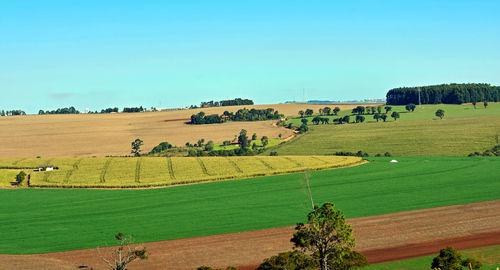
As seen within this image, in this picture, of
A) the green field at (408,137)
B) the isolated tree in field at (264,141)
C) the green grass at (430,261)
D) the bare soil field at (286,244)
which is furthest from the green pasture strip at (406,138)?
the green grass at (430,261)

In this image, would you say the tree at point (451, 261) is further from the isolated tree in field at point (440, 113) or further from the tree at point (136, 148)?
the isolated tree in field at point (440, 113)

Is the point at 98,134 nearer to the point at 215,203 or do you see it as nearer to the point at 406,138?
the point at 406,138

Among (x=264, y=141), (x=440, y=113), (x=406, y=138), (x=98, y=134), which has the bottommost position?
(x=406, y=138)

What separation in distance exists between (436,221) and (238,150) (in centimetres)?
7432

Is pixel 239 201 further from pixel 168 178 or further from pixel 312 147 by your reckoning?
pixel 312 147

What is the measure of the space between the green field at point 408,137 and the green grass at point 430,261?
75695 mm

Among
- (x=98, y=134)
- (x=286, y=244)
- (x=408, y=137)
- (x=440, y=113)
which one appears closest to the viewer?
(x=286, y=244)

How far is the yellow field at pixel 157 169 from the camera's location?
91375 millimetres

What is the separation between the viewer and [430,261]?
151 ft

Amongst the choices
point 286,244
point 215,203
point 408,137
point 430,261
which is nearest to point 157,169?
point 215,203

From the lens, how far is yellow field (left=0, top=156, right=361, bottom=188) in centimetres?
9138

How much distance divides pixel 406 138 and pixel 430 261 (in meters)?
99.1

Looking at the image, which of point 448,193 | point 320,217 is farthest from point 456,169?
point 320,217

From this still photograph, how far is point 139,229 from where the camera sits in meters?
61.4
